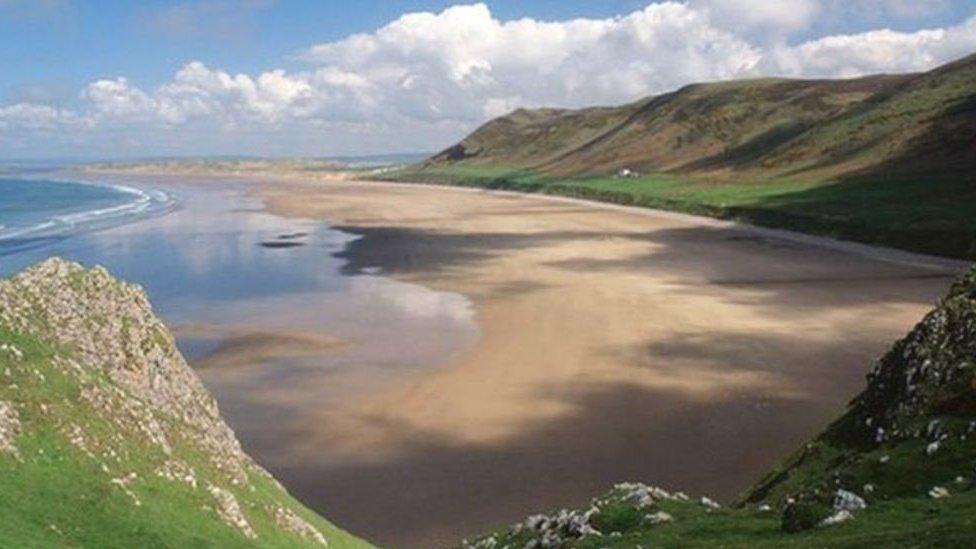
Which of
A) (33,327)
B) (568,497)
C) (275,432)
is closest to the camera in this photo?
(33,327)

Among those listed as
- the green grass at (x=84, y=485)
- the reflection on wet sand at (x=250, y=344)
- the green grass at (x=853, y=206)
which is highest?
the green grass at (x=853, y=206)

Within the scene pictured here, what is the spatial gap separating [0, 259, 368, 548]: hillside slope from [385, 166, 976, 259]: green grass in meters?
77.3

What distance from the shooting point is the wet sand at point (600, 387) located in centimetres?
3094

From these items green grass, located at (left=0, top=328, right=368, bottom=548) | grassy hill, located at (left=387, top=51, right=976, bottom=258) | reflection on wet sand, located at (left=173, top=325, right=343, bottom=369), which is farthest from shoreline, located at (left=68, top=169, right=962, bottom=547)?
grassy hill, located at (left=387, top=51, right=976, bottom=258)

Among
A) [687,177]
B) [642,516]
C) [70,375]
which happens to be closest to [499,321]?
[642,516]

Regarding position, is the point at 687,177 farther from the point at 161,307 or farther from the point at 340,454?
the point at 340,454

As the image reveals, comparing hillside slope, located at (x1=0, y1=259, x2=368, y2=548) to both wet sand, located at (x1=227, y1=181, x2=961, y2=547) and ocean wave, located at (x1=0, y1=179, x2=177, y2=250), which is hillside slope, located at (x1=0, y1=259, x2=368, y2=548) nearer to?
wet sand, located at (x1=227, y1=181, x2=961, y2=547)

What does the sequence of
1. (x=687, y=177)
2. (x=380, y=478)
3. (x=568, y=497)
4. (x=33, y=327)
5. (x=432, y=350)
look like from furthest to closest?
(x=687, y=177) < (x=432, y=350) < (x=380, y=478) < (x=568, y=497) < (x=33, y=327)

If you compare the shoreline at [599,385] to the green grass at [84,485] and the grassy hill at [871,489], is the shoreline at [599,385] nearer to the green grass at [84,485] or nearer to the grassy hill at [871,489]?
the grassy hill at [871,489]

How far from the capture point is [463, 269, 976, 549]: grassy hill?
16141 millimetres

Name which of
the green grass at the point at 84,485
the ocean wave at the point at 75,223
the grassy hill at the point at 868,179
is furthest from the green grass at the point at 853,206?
the ocean wave at the point at 75,223

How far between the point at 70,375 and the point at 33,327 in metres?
2.33

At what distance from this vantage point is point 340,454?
34312mm

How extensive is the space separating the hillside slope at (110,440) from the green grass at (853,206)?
254 feet
